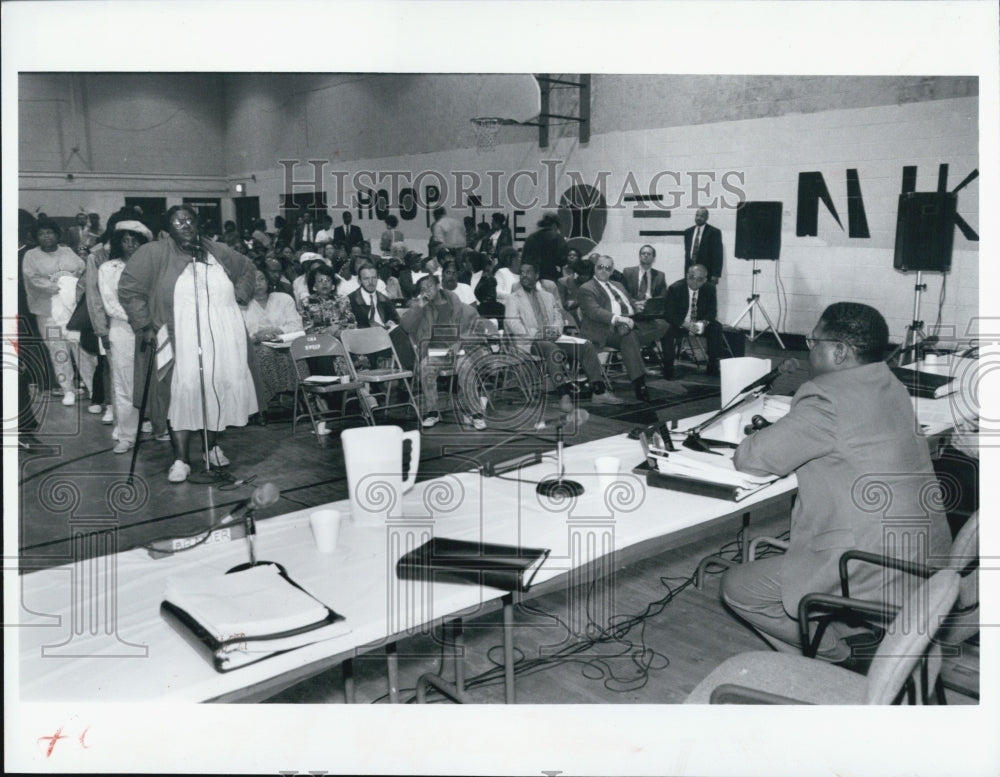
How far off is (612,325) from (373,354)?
82.3 inches

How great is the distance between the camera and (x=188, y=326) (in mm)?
4621

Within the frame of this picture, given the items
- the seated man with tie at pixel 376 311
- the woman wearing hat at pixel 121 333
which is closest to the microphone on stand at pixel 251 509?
the woman wearing hat at pixel 121 333

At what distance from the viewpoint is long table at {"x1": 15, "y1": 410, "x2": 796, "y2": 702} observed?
4.99ft

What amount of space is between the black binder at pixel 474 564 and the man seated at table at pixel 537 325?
14.6ft

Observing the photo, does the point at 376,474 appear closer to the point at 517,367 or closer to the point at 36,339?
the point at 36,339

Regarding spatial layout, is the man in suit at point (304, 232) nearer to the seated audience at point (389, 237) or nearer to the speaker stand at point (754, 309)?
the seated audience at point (389, 237)

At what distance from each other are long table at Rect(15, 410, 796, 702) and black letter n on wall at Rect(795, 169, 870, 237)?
538 centimetres

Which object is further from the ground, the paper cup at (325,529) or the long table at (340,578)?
the paper cup at (325,529)

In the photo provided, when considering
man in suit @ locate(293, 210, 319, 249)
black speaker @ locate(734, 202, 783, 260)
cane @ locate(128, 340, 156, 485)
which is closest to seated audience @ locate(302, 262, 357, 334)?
man in suit @ locate(293, 210, 319, 249)

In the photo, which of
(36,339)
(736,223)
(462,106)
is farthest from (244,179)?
(36,339)

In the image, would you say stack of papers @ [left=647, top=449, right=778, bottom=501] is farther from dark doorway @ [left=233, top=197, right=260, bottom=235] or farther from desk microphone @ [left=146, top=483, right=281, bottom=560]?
dark doorway @ [left=233, top=197, right=260, bottom=235]

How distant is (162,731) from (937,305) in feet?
21.8

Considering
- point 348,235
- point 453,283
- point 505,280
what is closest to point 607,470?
point 453,283

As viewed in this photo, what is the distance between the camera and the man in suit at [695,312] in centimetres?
744
